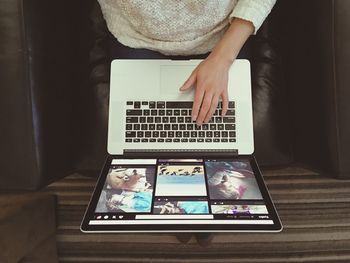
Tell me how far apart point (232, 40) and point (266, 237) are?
45 centimetres

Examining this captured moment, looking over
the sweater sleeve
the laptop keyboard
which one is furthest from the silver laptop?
the sweater sleeve

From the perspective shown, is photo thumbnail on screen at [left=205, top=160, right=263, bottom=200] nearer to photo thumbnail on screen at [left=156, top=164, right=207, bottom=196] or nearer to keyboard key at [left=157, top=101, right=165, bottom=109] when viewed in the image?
photo thumbnail on screen at [left=156, top=164, right=207, bottom=196]

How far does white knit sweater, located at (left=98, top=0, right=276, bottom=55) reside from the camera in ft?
2.54

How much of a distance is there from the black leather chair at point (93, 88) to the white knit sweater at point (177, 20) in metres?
0.12

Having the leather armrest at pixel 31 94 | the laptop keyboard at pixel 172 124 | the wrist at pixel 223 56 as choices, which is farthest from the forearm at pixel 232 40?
the leather armrest at pixel 31 94

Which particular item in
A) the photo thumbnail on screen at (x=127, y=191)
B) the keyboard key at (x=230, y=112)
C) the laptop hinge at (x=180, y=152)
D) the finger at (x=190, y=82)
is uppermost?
the finger at (x=190, y=82)

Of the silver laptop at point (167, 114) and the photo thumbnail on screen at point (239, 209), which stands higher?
the silver laptop at point (167, 114)

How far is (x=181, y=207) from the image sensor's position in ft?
2.25

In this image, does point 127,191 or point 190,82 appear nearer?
point 127,191

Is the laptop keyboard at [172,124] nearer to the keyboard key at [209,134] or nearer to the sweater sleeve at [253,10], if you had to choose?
the keyboard key at [209,134]

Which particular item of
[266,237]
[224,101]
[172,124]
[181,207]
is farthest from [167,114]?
[266,237]

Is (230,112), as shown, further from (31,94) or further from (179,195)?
(31,94)

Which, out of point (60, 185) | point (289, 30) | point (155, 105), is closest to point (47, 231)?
point (60, 185)

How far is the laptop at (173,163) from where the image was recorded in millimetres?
661
